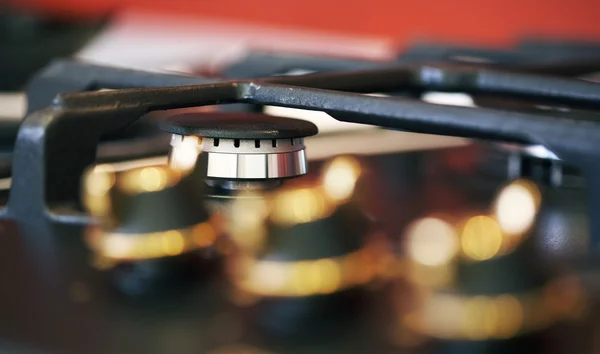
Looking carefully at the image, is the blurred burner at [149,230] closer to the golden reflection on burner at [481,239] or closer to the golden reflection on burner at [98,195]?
the golden reflection on burner at [98,195]

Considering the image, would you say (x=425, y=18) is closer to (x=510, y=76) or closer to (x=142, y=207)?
(x=510, y=76)

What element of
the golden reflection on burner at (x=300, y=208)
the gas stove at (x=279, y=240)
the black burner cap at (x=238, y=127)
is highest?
the black burner cap at (x=238, y=127)

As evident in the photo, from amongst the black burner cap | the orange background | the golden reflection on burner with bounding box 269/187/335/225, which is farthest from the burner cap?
the orange background

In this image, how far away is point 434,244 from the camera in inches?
13.5

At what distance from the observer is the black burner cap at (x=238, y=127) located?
0.50 meters

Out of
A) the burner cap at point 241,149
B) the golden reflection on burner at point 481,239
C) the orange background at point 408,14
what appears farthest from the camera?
the orange background at point 408,14

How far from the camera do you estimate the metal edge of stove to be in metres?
0.41

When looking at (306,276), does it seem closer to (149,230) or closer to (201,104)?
(149,230)

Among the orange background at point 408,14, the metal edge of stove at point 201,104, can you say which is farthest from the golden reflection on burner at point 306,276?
the orange background at point 408,14

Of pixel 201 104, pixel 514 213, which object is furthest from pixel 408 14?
pixel 514 213

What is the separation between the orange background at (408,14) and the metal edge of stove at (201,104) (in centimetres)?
108

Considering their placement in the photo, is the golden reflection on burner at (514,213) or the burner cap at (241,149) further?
the burner cap at (241,149)

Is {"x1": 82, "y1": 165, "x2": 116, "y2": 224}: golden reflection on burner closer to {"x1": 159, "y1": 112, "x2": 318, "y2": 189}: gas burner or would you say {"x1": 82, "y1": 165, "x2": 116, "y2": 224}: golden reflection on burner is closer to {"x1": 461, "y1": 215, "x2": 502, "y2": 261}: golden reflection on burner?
{"x1": 159, "y1": 112, "x2": 318, "y2": 189}: gas burner

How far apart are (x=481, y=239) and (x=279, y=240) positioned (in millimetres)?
80
